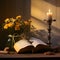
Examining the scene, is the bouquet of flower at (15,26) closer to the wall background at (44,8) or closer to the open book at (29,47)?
the open book at (29,47)

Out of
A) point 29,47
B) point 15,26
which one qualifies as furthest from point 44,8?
point 29,47

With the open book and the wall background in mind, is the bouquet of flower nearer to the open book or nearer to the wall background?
the open book

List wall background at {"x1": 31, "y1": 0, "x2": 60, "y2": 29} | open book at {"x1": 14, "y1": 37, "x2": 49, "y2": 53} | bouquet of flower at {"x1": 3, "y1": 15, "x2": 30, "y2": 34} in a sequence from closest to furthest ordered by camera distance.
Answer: open book at {"x1": 14, "y1": 37, "x2": 49, "y2": 53}
bouquet of flower at {"x1": 3, "y1": 15, "x2": 30, "y2": 34}
wall background at {"x1": 31, "y1": 0, "x2": 60, "y2": 29}

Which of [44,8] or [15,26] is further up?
[44,8]

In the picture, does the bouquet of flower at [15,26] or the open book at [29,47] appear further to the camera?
the bouquet of flower at [15,26]

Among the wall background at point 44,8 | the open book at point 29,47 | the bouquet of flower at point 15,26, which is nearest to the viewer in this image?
the open book at point 29,47

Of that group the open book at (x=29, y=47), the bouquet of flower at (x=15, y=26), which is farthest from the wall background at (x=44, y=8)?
the open book at (x=29, y=47)

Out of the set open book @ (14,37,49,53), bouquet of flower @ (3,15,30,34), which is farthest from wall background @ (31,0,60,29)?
open book @ (14,37,49,53)

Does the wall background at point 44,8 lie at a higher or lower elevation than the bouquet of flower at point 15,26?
higher

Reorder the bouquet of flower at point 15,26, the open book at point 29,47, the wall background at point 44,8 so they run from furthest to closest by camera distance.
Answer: the wall background at point 44,8 → the bouquet of flower at point 15,26 → the open book at point 29,47

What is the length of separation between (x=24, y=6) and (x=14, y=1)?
10 cm

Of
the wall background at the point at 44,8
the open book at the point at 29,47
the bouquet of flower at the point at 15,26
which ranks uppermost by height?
the wall background at the point at 44,8

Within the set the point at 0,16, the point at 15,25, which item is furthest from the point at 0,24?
the point at 15,25

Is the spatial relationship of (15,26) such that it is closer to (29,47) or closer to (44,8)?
(29,47)
